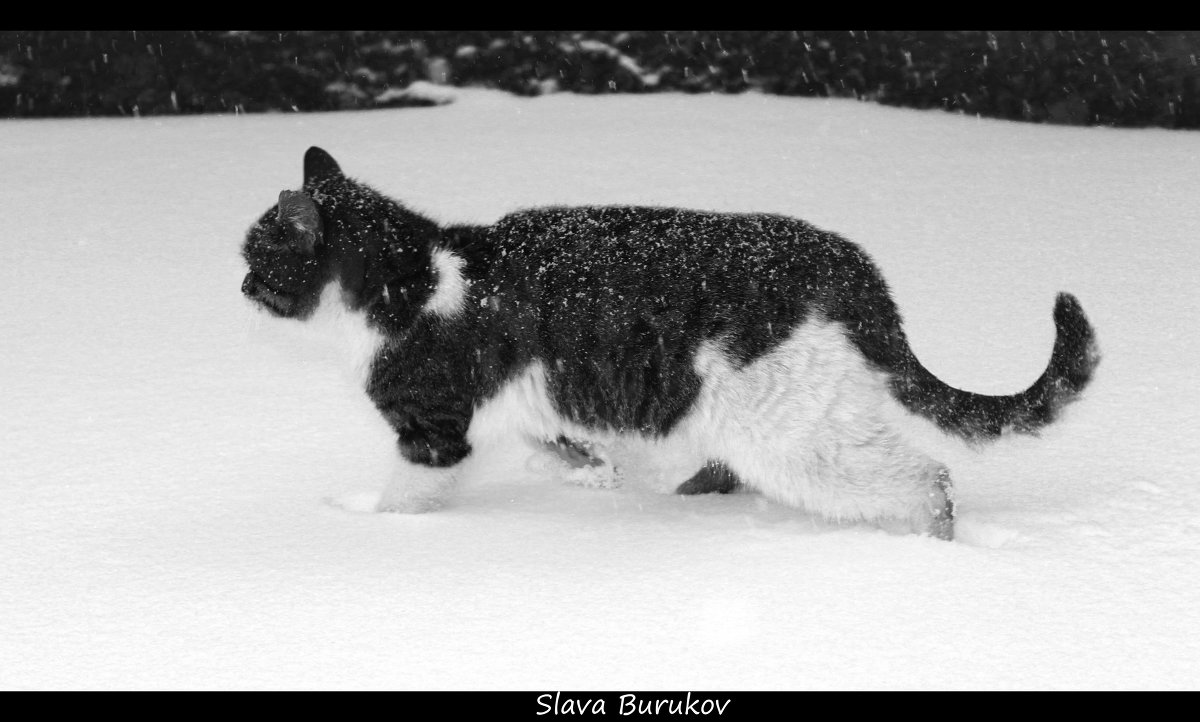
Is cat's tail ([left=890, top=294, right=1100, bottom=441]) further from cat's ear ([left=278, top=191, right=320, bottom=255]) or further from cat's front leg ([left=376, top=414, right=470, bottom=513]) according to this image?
cat's ear ([left=278, top=191, right=320, bottom=255])

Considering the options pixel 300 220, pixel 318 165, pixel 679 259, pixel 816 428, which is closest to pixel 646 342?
pixel 679 259

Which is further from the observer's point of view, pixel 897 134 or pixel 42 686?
pixel 897 134

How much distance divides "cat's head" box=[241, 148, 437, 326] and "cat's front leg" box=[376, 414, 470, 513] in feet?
0.91

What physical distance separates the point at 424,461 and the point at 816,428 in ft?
3.22

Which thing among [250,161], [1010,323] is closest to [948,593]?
[1010,323]

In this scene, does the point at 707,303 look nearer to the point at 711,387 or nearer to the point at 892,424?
the point at 711,387

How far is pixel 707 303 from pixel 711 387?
202 millimetres

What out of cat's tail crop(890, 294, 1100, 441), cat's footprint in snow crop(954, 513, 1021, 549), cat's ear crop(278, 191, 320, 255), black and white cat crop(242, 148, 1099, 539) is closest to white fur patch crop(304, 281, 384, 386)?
black and white cat crop(242, 148, 1099, 539)

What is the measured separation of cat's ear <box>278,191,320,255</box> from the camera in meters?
2.95

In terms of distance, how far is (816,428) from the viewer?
111 inches

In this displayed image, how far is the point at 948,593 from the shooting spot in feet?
8.32

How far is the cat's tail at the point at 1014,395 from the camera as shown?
2.92m

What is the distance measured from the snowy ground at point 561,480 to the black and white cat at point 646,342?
16 cm

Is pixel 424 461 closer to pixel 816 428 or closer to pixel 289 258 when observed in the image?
pixel 289 258
